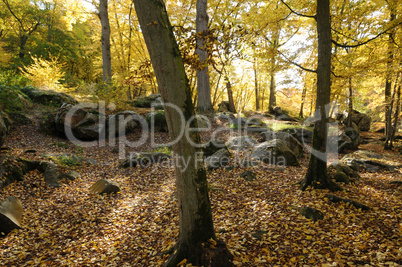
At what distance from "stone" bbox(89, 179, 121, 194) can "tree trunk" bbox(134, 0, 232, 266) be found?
341cm

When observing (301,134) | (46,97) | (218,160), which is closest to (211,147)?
(218,160)

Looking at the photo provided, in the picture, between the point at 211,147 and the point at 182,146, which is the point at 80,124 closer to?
the point at 211,147

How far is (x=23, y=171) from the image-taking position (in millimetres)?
5812

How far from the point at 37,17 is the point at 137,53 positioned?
8.25 metres

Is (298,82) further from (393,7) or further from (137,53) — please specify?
(137,53)

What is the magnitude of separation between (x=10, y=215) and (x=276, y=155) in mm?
6976

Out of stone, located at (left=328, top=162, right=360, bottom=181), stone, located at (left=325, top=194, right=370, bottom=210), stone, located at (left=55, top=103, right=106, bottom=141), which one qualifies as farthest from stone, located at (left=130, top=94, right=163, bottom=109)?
stone, located at (left=325, top=194, right=370, bottom=210)

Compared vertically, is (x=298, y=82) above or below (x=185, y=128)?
above

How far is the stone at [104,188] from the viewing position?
5.79 meters

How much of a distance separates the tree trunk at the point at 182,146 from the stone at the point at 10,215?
3.37 meters

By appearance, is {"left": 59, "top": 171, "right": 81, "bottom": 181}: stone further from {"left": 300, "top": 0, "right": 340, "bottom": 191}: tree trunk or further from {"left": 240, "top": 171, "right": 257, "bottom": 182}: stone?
{"left": 300, "top": 0, "right": 340, "bottom": 191}: tree trunk

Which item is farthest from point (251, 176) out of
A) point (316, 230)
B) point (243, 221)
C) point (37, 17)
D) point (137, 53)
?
point (37, 17)

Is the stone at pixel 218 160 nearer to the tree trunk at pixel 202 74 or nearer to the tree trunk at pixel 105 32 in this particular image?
the tree trunk at pixel 202 74

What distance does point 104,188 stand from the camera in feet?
19.0
